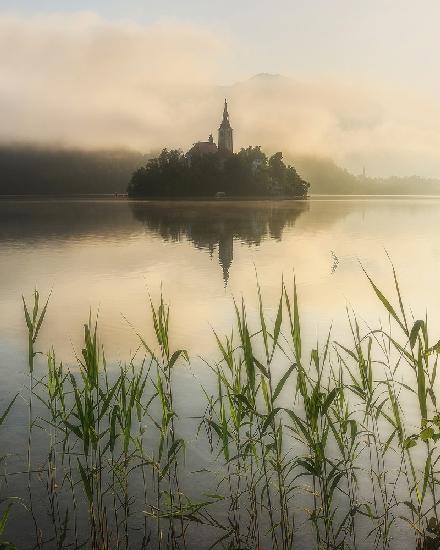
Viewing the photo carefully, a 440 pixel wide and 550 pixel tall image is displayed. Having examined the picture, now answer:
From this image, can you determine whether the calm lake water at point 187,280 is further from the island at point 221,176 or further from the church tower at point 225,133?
the church tower at point 225,133

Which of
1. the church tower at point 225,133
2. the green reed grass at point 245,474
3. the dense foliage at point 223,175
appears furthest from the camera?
the church tower at point 225,133

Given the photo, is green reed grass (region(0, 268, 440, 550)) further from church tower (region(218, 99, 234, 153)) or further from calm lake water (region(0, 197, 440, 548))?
church tower (region(218, 99, 234, 153))

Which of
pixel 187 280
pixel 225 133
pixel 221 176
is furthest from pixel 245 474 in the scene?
pixel 225 133

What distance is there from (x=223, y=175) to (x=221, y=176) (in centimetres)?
46

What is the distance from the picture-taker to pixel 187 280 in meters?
25.2

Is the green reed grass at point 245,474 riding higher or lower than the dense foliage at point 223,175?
lower

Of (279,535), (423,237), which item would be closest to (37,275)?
(279,535)

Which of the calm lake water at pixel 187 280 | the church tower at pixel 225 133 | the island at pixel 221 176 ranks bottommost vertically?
the calm lake water at pixel 187 280

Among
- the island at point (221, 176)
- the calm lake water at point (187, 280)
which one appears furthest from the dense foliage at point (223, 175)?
the calm lake water at point (187, 280)

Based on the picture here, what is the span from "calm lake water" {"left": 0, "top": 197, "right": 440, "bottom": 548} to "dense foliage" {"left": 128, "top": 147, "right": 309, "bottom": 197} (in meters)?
85.0

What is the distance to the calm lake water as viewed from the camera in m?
14.4

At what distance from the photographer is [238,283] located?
24.0 meters

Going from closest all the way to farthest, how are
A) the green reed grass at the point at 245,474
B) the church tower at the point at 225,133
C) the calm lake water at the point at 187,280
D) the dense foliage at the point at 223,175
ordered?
the green reed grass at the point at 245,474 → the calm lake water at the point at 187,280 → the dense foliage at the point at 223,175 → the church tower at the point at 225,133

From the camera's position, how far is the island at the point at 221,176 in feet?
443
